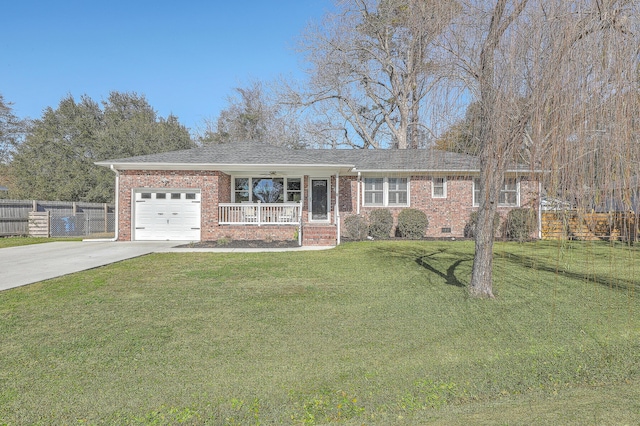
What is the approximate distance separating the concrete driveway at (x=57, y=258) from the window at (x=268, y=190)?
359 cm

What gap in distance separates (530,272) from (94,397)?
7760mm

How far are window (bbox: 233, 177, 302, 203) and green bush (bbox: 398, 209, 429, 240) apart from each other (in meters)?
4.46

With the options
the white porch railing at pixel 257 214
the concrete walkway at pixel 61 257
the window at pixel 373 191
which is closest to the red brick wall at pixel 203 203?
the white porch railing at pixel 257 214

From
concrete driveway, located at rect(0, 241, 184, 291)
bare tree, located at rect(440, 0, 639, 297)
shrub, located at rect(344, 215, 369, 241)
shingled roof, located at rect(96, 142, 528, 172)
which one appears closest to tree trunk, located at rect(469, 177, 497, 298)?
bare tree, located at rect(440, 0, 639, 297)

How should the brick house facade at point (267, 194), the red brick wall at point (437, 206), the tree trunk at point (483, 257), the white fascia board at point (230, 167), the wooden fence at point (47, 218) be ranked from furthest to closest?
the wooden fence at point (47, 218), the red brick wall at point (437, 206), the brick house facade at point (267, 194), the white fascia board at point (230, 167), the tree trunk at point (483, 257)

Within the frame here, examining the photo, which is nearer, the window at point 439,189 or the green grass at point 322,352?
the green grass at point 322,352

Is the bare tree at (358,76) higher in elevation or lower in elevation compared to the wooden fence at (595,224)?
higher

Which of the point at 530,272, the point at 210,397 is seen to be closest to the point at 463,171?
the point at 210,397

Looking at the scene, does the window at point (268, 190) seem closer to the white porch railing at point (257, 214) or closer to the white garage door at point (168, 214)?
the white porch railing at point (257, 214)

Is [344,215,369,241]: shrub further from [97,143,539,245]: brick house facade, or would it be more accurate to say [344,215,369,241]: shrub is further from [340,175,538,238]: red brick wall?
[340,175,538,238]: red brick wall

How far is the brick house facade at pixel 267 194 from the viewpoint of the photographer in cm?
1473

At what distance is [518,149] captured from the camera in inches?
134

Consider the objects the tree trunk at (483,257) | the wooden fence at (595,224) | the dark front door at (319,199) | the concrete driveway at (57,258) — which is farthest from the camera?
the dark front door at (319,199)

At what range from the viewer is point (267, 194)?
16641 mm
